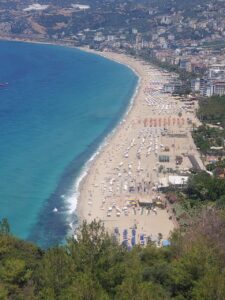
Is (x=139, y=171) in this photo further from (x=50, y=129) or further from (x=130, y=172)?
(x=50, y=129)

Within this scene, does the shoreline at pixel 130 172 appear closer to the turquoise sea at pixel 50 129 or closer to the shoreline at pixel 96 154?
the shoreline at pixel 96 154

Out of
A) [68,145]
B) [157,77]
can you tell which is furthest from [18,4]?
[68,145]

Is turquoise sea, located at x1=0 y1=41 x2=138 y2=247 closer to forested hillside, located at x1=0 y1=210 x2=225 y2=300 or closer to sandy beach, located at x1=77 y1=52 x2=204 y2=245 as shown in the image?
sandy beach, located at x1=77 y1=52 x2=204 y2=245

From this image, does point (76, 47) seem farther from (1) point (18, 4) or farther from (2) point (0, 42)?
(1) point (18, 4)

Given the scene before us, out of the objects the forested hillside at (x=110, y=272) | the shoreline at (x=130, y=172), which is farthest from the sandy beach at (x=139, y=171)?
the forested hillside at (x=110, y=272)

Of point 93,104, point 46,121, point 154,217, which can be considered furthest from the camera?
point 93,104

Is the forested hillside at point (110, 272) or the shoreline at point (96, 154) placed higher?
the forested hillside at point (110, 272)
